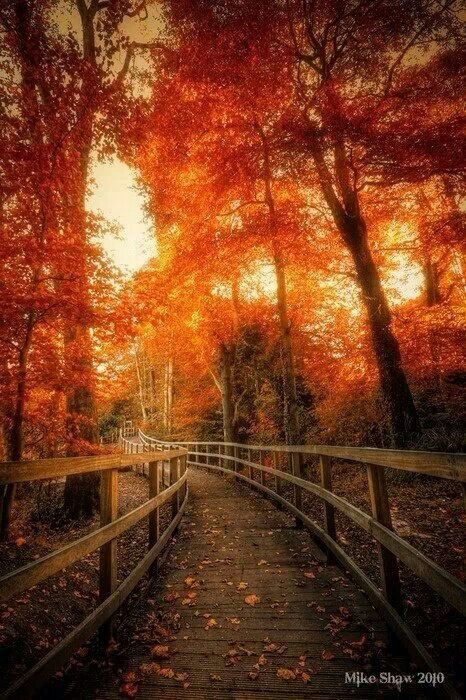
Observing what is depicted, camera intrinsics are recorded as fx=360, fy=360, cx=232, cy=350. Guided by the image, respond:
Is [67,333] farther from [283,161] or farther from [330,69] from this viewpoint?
[330,69]

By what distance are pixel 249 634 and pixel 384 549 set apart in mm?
1417

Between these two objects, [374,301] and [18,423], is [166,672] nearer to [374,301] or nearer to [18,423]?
[18,423]

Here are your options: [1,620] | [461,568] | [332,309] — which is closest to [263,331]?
[332,309]

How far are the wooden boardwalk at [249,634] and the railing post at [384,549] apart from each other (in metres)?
0.37

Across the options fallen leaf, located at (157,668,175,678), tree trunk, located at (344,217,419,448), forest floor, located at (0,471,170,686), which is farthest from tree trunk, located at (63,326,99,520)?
tree trunk, located at (344,217,419,448)

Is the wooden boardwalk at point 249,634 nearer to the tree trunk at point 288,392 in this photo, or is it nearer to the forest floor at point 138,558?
the forest floor at point 138,558

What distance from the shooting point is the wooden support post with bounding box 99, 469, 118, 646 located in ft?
9.59

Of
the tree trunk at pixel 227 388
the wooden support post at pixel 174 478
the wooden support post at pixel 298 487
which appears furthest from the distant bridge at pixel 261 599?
the tree trunk at pixel 227 388

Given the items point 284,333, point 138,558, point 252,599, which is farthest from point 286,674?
point 284,333

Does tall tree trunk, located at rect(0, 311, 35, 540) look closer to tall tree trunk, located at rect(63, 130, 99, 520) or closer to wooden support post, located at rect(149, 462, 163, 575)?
tall tree trunk, located at rect(63, 130, 99, 520)

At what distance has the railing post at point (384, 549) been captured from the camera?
270cm

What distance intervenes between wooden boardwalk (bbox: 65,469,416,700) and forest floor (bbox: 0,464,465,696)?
0.37 m

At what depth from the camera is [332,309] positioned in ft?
42.6

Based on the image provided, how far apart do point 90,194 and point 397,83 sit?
29.9ft
